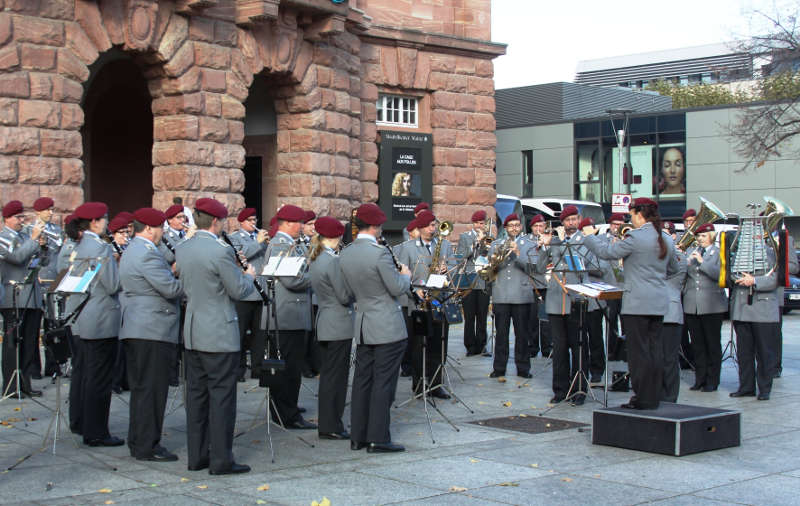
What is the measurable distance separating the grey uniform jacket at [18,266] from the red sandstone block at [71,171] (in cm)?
511

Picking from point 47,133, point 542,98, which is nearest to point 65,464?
point 47,133

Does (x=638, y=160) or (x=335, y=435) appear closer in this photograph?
(x=335, y=435)

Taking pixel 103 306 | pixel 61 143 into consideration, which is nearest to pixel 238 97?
pixel 61 143

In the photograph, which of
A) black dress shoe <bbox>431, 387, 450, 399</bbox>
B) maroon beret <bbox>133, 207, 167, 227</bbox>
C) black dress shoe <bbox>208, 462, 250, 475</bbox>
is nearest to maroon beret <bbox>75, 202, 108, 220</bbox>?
maroon beret <bbox>133, 207, 167, 227</bbox>

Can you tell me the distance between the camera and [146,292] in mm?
9258

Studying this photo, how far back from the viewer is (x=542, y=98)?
2237 inches

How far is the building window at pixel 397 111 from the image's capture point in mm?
24891

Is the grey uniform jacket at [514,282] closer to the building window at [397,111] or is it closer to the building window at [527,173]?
the building window at [397,111]

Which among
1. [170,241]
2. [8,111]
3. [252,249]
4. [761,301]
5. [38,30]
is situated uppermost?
[38,30]

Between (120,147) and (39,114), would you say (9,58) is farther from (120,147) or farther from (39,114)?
(120,147)

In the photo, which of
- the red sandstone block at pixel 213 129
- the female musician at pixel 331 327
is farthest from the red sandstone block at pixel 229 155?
the female musician at pixel 331 327

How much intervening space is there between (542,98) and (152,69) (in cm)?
3957

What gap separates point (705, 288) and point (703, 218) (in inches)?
36.3

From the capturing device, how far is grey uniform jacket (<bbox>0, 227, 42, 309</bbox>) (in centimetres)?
1214
